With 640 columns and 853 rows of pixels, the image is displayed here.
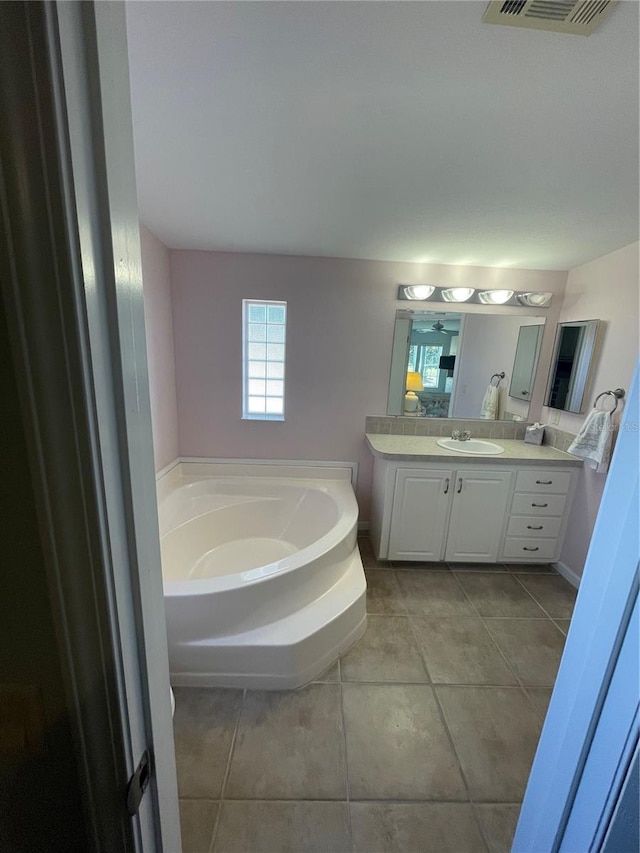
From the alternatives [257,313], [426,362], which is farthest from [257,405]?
[426,362]

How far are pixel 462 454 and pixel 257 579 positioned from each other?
1.67m

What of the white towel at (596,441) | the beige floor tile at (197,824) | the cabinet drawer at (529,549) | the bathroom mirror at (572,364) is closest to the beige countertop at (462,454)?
the white towel at (596,441)

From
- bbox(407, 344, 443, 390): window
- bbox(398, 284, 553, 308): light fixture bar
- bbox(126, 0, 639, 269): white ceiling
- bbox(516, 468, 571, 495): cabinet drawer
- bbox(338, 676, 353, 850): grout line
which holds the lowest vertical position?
bbox(338, 676, 353, 850): grout line

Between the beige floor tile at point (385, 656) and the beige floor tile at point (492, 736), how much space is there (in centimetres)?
16

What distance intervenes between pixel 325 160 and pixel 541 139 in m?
0.80

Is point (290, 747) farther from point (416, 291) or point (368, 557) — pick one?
point (416, 291)

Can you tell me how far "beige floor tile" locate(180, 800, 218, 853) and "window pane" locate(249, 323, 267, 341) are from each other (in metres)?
2.66

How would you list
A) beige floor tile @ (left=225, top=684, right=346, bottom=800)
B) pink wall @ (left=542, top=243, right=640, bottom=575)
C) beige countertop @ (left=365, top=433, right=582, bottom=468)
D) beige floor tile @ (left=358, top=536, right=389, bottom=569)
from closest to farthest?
1. beige floor tile @ (left=225, top=684, right=346, bottom=800)
2. pink wall @ (left=542, top=243, right=640, bottom=575)
3. beige countertop @ (left=365, top=433, right=582, bottom=468)
4. beige floor tile @ (left=358, top=536, right=389, bottom=569)

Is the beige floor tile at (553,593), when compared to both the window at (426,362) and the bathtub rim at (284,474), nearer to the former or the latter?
the bathtub rim at (284,474)

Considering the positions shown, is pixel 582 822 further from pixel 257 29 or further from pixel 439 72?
pixel 257 29

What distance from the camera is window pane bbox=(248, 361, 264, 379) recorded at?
284 cm

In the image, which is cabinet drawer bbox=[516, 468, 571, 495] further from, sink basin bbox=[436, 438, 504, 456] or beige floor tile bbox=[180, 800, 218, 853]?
beige floor tile bbox=[180, 800, 218, 853]

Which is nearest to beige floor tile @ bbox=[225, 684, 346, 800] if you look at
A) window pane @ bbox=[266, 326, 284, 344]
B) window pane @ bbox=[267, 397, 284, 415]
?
window pane @ bbox=[267, 397, 284, 415]

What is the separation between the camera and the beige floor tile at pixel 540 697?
5.16 feet
